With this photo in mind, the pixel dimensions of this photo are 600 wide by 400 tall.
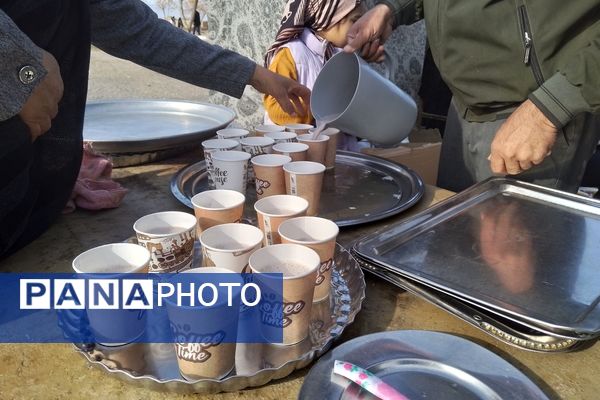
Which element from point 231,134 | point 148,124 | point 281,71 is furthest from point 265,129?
point 281,71

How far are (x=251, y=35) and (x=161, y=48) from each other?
7.11ft

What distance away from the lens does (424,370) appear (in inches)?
28.3

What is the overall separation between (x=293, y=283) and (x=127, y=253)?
1.04ft

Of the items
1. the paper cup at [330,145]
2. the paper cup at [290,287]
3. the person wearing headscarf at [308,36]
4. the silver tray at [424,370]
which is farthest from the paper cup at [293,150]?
the person wearing headscarf at [308,36]

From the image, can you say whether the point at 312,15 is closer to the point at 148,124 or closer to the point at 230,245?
the point at 148,124

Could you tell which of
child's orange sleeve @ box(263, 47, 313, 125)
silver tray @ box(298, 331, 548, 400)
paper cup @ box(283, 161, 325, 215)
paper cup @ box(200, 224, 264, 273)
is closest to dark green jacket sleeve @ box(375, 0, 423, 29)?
child's orange sleeve @ box(263, 47, 313, 125)

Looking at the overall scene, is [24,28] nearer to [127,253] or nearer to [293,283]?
[127,253]

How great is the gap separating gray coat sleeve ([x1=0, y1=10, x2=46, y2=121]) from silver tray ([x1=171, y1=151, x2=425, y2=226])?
21.0 inches

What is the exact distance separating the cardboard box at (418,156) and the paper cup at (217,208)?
94cm

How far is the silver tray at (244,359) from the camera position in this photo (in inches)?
27.5

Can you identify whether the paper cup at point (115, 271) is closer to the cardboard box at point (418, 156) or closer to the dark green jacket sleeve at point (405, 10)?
the cardboard box at point (418, 156)

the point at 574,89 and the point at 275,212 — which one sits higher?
the point at 574,89

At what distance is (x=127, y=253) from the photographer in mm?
829

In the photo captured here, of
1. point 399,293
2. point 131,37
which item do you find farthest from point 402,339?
point 131,37
